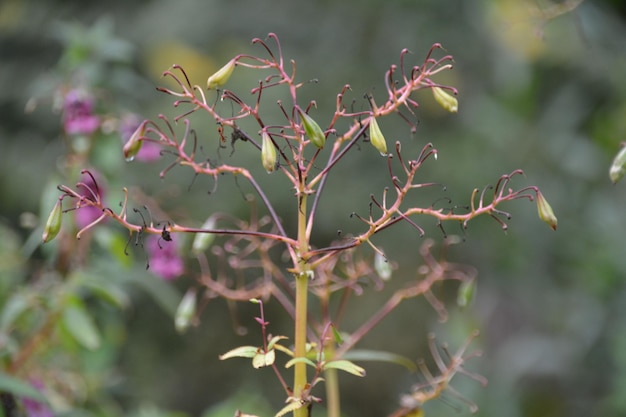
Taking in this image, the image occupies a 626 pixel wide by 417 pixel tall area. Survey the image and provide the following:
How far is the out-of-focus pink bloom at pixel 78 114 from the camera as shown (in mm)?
1089

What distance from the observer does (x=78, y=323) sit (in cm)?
99

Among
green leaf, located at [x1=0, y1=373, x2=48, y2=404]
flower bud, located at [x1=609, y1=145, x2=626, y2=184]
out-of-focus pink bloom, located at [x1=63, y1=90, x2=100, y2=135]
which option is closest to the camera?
flower bud, located at [x1=609, y1=145, x2=626, y2=184]

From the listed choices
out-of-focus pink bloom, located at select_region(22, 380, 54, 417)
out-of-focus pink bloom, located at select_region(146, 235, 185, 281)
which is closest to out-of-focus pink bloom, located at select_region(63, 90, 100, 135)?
out-of-focus pink bloom, located at select_region(146, 235, 185, 281)

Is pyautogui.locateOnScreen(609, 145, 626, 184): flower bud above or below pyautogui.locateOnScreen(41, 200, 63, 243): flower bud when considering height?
above

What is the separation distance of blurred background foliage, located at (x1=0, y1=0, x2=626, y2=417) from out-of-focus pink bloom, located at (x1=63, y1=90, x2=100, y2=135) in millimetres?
616

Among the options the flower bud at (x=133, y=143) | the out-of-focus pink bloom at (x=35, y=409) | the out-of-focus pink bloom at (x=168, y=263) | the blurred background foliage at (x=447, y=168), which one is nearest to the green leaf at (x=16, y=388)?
the out-of-focus pink bloom at (x=35, y=409)

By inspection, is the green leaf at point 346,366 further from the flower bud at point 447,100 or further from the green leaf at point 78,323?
the green leaf at point 78,323

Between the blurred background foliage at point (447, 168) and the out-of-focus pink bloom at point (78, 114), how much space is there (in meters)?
0.62

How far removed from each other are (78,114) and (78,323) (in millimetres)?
297


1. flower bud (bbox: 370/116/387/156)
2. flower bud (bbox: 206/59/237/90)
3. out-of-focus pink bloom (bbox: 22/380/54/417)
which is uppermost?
flower bud (bbox: 206/59/237/90)

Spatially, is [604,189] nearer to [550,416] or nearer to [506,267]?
[506,267]

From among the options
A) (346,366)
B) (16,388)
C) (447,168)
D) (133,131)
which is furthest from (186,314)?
(447,168)

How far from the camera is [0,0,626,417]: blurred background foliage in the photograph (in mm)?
1921

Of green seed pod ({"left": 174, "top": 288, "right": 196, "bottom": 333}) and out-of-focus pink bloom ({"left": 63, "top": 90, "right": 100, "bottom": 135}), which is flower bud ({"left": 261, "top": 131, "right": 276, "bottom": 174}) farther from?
out-of-focus pink bloom ({"left": 63, "top": 90, "right": 100, "bottom": 135})
